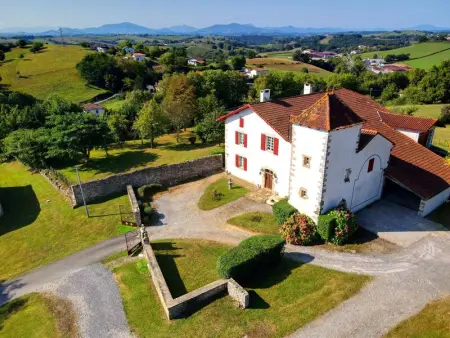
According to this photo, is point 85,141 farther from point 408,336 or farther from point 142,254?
point 408,336

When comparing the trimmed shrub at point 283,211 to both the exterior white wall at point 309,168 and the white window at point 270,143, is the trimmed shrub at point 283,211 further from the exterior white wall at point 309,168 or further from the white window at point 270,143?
the white window at point 270,143

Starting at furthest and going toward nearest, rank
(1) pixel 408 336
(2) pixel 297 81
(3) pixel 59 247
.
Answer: (2) pixel 297 81 < (3) pixel 59 247 < (1) pixel 408 336

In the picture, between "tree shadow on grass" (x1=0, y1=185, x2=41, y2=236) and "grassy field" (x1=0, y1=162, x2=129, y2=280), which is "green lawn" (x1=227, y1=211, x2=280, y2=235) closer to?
"grassy field" (x1=0, y1=162, x2=129, y2=280)

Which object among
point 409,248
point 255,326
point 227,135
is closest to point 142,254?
point 255,326

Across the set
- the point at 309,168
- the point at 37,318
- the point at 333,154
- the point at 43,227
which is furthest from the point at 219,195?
the point at 37,318

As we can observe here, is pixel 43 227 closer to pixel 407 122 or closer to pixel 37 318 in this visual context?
pixel 37 318

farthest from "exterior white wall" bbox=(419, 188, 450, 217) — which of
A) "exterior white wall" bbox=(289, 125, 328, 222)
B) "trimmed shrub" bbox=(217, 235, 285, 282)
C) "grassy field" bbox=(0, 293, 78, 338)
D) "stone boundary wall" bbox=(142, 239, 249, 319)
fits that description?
"grassy field" bbox=(0, 293, 78, 338)
